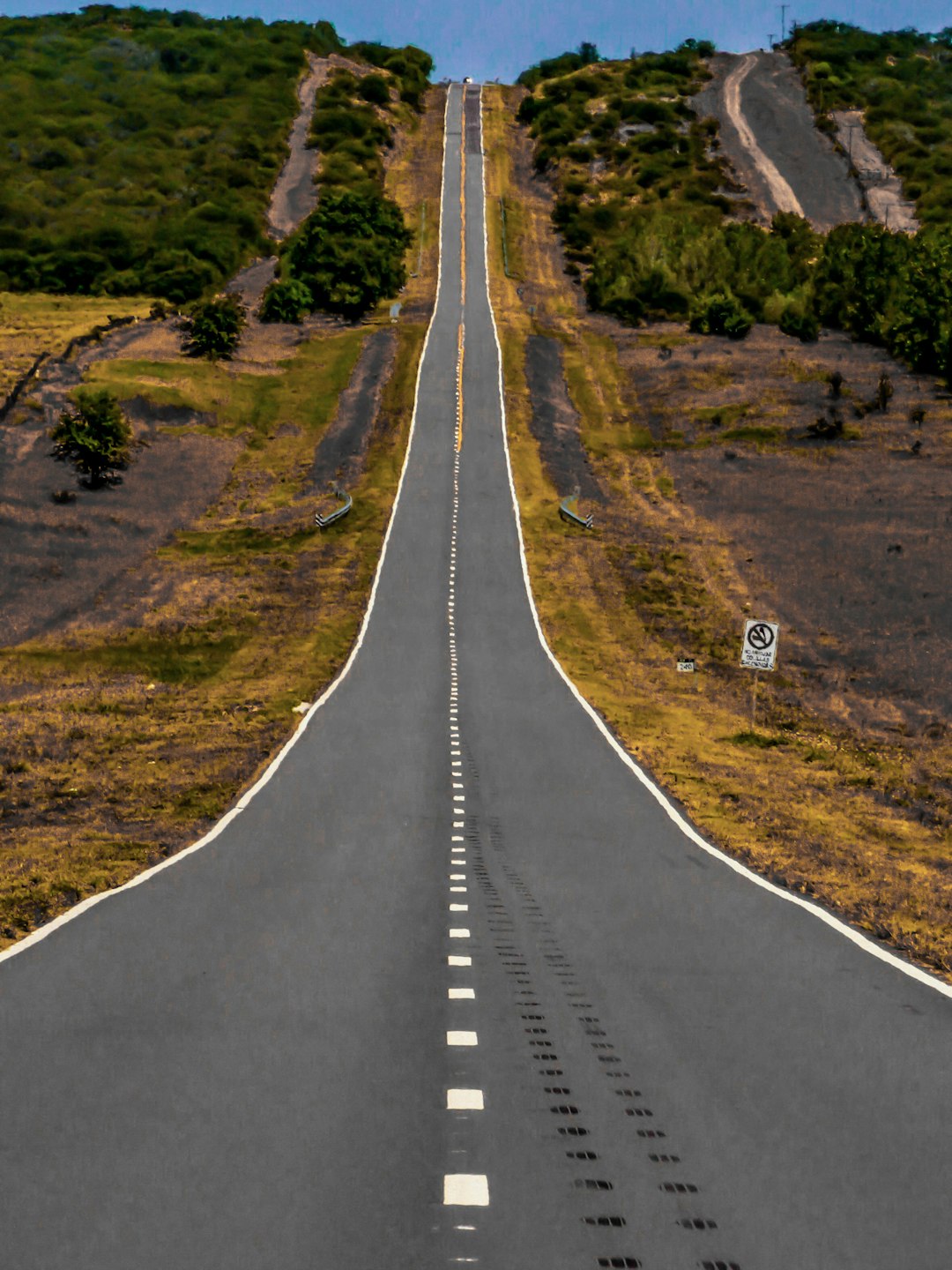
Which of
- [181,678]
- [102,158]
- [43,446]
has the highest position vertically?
[102,158]

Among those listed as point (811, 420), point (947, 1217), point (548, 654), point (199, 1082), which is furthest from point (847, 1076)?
point (811, 420)

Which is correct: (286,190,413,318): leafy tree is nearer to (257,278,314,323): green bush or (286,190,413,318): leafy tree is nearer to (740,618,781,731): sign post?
(257,278,314,323): green bush

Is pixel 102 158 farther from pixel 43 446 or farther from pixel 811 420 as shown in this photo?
pixel 811 420

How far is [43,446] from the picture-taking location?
64688 millimetres

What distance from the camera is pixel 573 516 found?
6012cm

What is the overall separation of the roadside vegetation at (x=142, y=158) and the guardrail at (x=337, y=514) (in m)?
Result: 51.4

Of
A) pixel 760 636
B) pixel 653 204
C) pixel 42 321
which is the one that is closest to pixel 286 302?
pixel 42 321

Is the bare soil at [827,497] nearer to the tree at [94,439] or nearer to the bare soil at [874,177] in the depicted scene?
the tree at [94,439]

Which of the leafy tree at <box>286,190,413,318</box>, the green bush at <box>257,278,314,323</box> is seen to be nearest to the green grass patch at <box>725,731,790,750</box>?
the green bush at <box>257,278,314,323</box>

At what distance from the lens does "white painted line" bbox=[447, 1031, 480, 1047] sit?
32.1ft

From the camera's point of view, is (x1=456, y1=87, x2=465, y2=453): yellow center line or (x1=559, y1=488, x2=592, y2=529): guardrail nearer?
(x1=559, y1=488, x2=592, y2=529): guardrail

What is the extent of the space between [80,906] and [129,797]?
348 inches

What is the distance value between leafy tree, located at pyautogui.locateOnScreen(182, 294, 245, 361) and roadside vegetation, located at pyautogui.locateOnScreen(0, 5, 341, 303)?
763 inches

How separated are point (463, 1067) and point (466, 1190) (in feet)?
6.55
